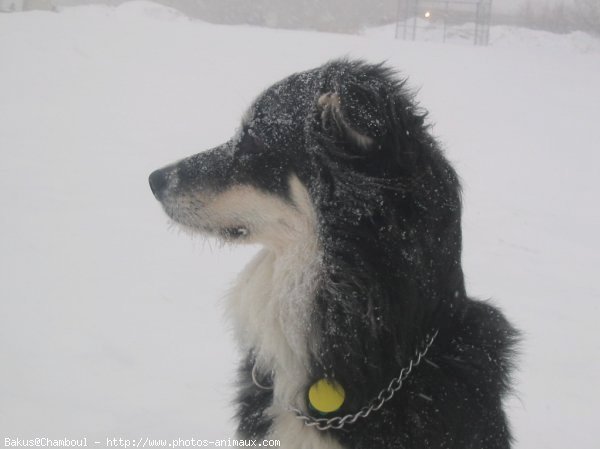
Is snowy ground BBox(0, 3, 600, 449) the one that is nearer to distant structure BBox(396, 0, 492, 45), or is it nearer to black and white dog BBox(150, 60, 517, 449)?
black and white dog BBox(150, 60, 517, 449)

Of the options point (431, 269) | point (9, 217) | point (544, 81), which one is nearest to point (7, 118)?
point (9, 217)

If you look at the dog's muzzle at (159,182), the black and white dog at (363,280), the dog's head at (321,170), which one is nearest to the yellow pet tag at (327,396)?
the black and white dog at (363,280)

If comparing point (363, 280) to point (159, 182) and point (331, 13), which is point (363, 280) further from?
point (331, 13)

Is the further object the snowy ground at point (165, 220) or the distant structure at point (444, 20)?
the distant structure at point (444, 20)

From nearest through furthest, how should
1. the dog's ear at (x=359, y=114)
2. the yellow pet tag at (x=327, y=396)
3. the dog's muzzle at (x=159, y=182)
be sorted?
1. the dog's ear at (x=359, y=114)
2. the yellow pet tag at (x=327, y=396)
3. the dog's muzzle at (x=159, y=182)

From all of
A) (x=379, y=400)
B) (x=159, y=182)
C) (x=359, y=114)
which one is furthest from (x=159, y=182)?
(x=379, y=400)

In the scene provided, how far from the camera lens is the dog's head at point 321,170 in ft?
6.59

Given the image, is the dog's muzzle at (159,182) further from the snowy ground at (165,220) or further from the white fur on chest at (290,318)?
the white fur on chest at (290,318)

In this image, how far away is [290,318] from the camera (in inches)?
88.5

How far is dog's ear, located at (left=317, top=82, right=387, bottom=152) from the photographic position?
198cm

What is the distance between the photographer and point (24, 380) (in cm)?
353

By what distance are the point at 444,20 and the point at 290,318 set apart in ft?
74.4

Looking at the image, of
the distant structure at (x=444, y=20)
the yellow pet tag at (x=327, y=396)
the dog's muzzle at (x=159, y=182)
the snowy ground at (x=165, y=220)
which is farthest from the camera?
the distant structure at (x=444, y=20)

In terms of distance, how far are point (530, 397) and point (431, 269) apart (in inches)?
95.8
